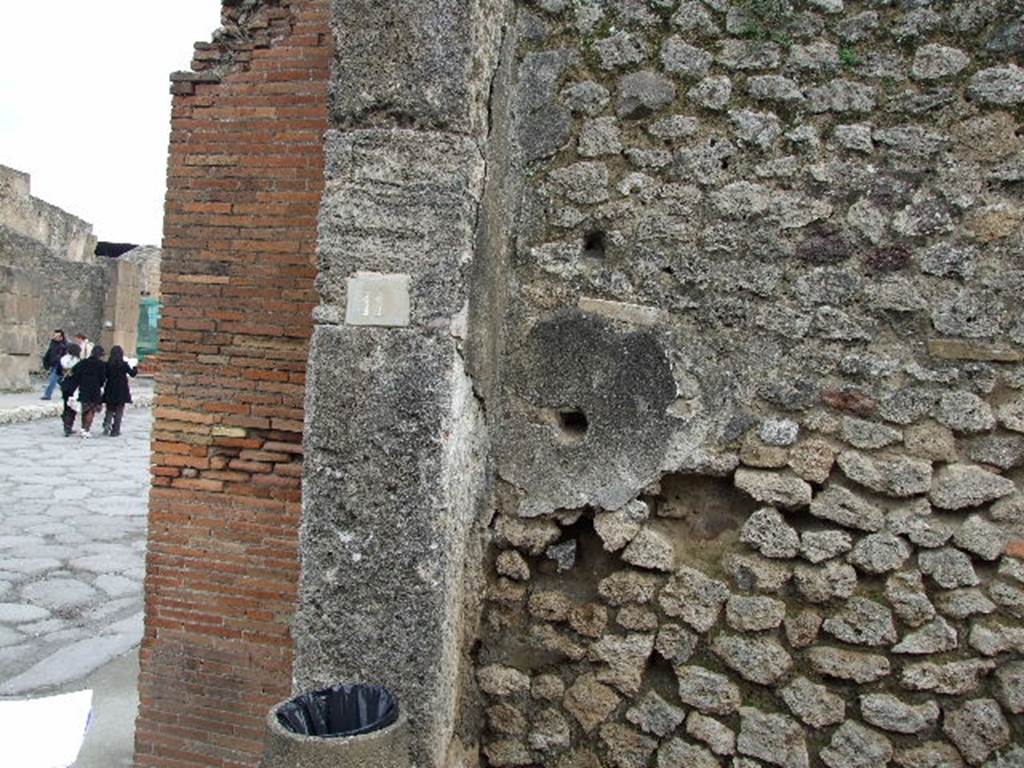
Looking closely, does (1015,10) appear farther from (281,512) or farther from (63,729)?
(281,512)

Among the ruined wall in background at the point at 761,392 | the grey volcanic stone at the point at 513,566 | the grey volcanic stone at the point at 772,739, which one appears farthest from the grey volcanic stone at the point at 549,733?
the grey volcanic stone at the point at 772,739

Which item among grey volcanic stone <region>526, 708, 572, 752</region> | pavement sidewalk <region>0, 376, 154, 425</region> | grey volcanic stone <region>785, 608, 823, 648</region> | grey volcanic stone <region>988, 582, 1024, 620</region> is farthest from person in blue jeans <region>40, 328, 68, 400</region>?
grey volcanic stone <region>988, 582, 1024, 620</region>

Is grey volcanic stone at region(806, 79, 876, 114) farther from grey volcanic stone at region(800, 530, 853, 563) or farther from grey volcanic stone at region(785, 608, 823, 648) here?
grey volcanic stone at region(785, 608, 823, 648)

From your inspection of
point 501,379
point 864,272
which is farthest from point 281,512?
point 864,272

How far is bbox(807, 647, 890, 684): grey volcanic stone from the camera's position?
2.71 meters

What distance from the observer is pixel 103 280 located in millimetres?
21203

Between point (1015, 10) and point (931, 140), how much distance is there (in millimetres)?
447

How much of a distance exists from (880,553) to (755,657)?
20.0 inches

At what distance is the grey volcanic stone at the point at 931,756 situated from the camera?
266cm

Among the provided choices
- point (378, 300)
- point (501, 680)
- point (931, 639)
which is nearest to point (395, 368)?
point (378, 300)

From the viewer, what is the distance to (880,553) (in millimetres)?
2732

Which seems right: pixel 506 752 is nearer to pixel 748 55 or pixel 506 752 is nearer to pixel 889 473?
pixel 889 473

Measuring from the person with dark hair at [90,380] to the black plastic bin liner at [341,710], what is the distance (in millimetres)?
12184

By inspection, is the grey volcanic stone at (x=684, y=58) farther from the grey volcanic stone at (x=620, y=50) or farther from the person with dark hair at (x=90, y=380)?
the person with dark hair at (x=90, y=380)
